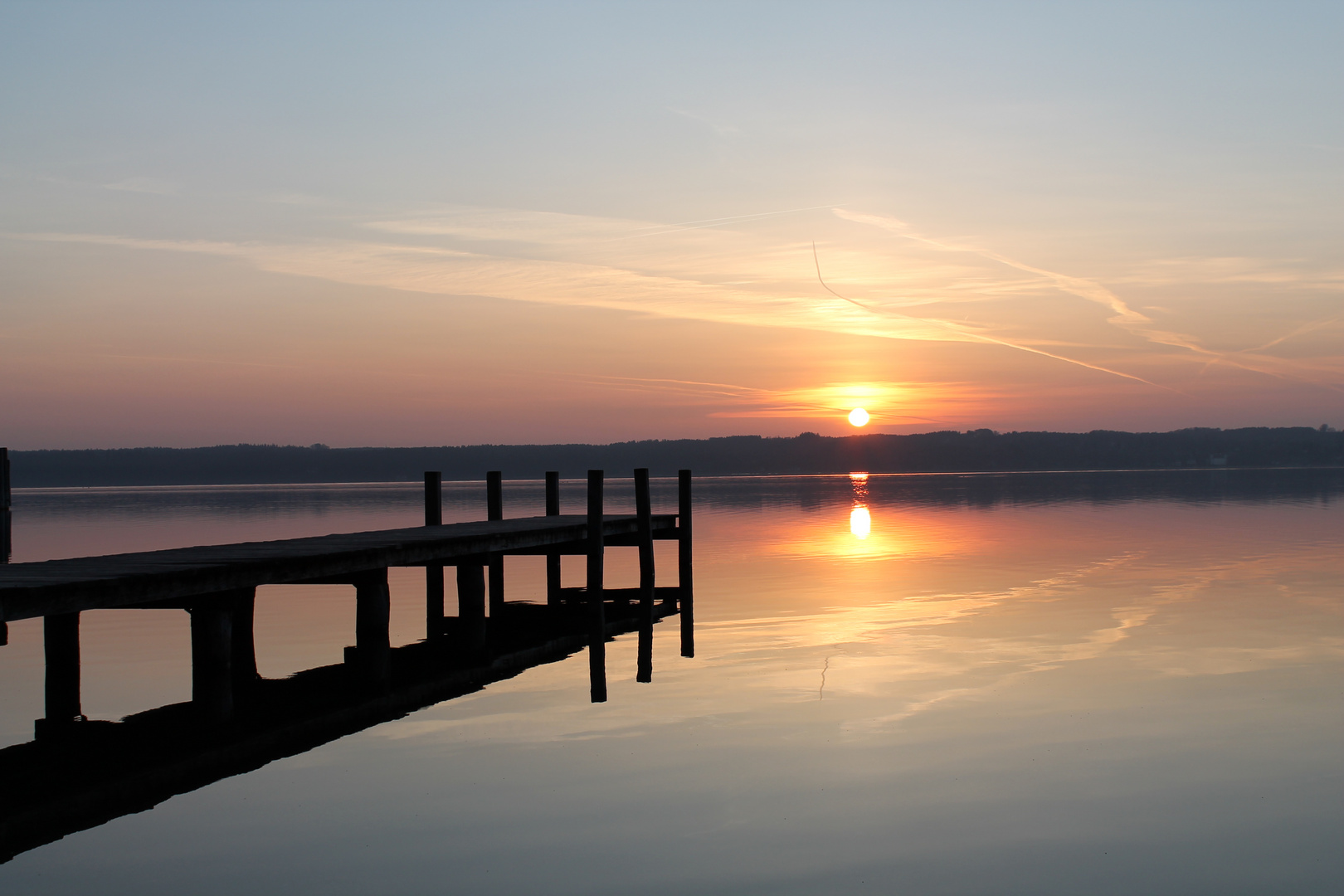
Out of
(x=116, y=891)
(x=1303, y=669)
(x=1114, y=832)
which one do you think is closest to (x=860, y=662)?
(x=1303, y=669)

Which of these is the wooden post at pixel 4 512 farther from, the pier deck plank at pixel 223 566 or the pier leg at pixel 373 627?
the pier leg at pixel 373 627

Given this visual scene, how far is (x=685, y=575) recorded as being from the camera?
2106cm

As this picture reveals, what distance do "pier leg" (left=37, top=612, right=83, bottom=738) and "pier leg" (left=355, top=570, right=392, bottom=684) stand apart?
10.8 ft

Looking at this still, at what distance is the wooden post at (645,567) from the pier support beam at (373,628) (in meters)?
4.37

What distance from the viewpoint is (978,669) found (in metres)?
17.0

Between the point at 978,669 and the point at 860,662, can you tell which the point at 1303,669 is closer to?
the point at 978,669

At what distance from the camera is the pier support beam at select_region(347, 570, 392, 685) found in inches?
555

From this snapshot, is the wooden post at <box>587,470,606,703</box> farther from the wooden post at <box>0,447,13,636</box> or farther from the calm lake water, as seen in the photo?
the wooden post at <box>0,447,13,636</box>

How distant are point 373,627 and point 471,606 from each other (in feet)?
10.7

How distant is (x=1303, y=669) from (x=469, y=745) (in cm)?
1167

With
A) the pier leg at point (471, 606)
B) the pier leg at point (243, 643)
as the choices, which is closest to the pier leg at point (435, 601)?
the pier leg at point (471, 606)

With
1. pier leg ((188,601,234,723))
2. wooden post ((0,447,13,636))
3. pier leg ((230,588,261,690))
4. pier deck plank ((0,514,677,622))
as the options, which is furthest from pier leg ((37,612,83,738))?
wooden post ((0,447,13,636))

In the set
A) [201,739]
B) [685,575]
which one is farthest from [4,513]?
[201,739]

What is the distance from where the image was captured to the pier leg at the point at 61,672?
45.9ft
